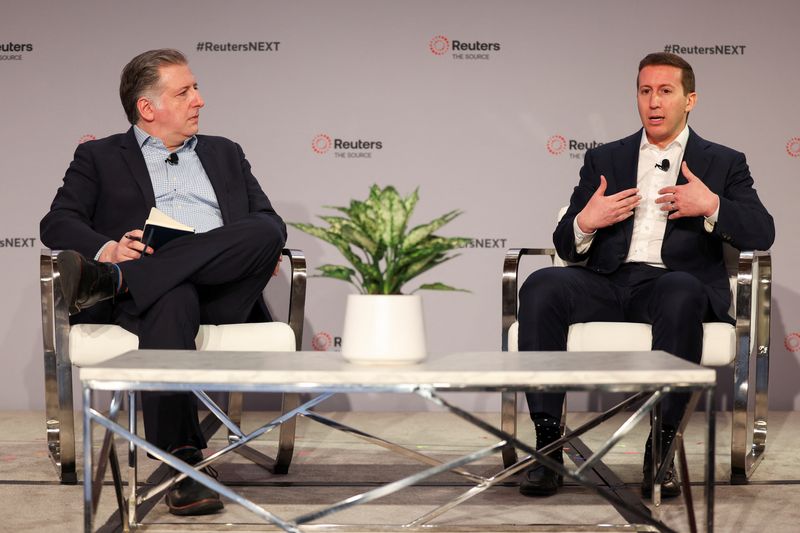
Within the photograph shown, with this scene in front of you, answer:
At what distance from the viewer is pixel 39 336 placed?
394 centimetres

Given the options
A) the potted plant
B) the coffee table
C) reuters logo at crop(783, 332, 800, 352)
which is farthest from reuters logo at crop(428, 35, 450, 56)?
the coffee table

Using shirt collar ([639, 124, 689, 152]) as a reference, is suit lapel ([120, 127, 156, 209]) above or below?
below

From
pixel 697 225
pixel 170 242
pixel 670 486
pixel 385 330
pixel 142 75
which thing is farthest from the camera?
pixel 142 75

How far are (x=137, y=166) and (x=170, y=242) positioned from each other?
0.53 metres

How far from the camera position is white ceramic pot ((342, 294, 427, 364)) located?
1.79 m

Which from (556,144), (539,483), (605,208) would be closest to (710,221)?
(605,208)

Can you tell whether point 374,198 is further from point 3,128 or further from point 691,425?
point 3,128

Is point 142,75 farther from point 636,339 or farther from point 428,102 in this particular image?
point 636,339

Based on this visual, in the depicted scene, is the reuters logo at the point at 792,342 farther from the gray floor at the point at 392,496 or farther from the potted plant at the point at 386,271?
the potted plant at the point at 386,271

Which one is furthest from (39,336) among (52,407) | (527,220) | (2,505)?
(527,220)

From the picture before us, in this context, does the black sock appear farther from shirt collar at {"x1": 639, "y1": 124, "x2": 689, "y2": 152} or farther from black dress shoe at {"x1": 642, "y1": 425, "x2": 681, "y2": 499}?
shirt collar at {"x1": 639, "y1": 124, "x2": 689, "y2": 152}

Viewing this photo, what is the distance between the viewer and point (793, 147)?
3879mm

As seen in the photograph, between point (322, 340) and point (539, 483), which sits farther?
point (322, 340)

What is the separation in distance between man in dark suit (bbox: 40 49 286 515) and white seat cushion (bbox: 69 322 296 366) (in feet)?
0.18
